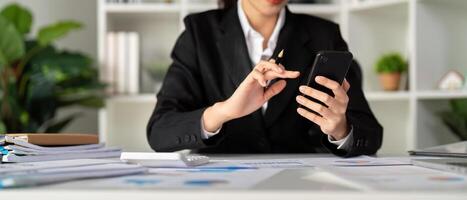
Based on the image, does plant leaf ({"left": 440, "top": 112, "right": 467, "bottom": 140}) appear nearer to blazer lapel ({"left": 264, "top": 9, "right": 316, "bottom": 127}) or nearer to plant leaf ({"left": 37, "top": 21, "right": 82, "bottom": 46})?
blazer lapel ({"left": 264, "top": 9, "right": 316, "bottom": 127})

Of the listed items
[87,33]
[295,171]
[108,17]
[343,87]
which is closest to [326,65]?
[343,87]

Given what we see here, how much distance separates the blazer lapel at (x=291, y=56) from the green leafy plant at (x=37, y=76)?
1274 mm

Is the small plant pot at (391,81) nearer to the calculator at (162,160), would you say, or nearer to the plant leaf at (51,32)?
the plant leaf at (51,32)

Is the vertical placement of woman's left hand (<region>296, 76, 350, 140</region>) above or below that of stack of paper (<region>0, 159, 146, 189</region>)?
above

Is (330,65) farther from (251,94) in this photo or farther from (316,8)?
(316,8)

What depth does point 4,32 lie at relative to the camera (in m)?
2.82

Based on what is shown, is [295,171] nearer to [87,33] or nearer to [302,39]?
[302,39]

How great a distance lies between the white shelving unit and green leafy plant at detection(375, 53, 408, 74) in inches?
2.4

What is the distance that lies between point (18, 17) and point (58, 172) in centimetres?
229

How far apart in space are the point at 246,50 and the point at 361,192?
1085mm

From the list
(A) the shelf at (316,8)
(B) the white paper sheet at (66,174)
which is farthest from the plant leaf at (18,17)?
(B) the white paper sheet at (66,174)

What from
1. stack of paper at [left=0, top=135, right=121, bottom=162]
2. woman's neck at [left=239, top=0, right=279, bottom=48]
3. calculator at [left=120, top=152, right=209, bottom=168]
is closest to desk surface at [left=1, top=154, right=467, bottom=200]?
calculator at [left=120, top=152, right=209, bottom=168]

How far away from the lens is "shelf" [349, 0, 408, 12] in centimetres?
279

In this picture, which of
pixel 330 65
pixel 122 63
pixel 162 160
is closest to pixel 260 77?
pixel 330 65
